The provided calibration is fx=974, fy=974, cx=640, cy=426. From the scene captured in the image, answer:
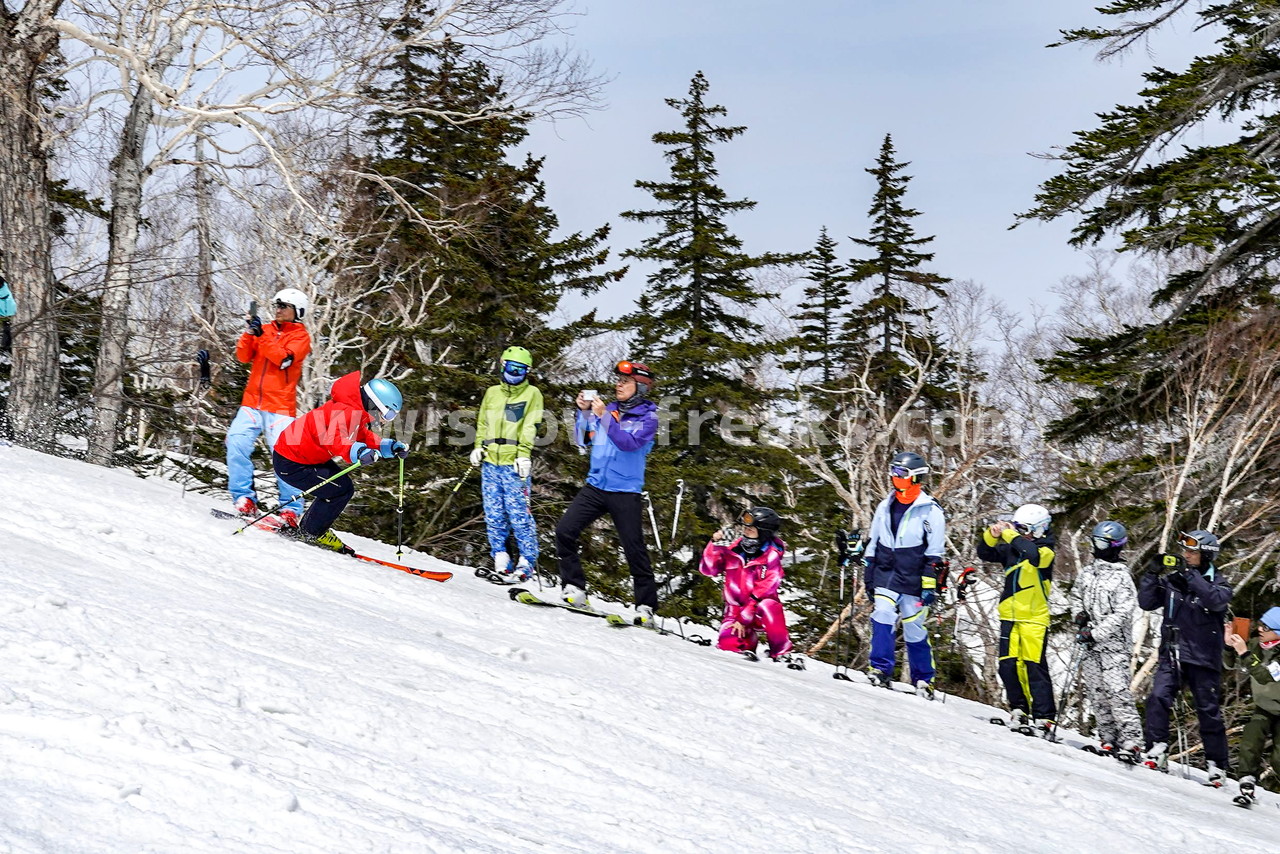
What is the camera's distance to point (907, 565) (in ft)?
28.8

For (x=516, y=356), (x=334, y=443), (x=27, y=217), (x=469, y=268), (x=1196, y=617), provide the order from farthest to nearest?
(x=469, y=268)
(x=27, y=217)
(x=516, y=356)
(x=1196, y=617)
(x=334, y=443)

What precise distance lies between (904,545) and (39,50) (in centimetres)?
1046

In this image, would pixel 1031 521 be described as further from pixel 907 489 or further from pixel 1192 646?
pixel 1192 646

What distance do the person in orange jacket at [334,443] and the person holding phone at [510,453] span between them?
1.16 meters

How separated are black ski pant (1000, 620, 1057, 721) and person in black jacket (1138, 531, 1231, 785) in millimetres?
Answer: 881

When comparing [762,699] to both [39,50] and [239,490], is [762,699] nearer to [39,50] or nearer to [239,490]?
[239,490]

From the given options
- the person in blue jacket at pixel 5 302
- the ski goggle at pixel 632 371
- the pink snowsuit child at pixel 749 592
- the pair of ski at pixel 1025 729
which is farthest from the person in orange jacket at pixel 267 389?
the pair of ski at pixel 1025 729

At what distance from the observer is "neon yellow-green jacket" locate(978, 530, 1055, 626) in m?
8.75

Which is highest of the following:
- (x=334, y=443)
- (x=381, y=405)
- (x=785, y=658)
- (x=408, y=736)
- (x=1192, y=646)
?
(x=381, y=405)

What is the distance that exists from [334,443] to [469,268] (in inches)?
380

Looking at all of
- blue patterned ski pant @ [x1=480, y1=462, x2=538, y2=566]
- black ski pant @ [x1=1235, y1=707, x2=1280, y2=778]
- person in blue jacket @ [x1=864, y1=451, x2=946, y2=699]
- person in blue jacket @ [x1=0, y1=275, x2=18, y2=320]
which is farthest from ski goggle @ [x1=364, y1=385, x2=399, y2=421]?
black ski pant @ [x1=1235, y1=707, x2=1280, y2=778]

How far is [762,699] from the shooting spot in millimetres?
6020

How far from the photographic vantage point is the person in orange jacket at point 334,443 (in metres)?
7.57

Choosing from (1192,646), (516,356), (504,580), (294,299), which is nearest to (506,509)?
(504,580)
